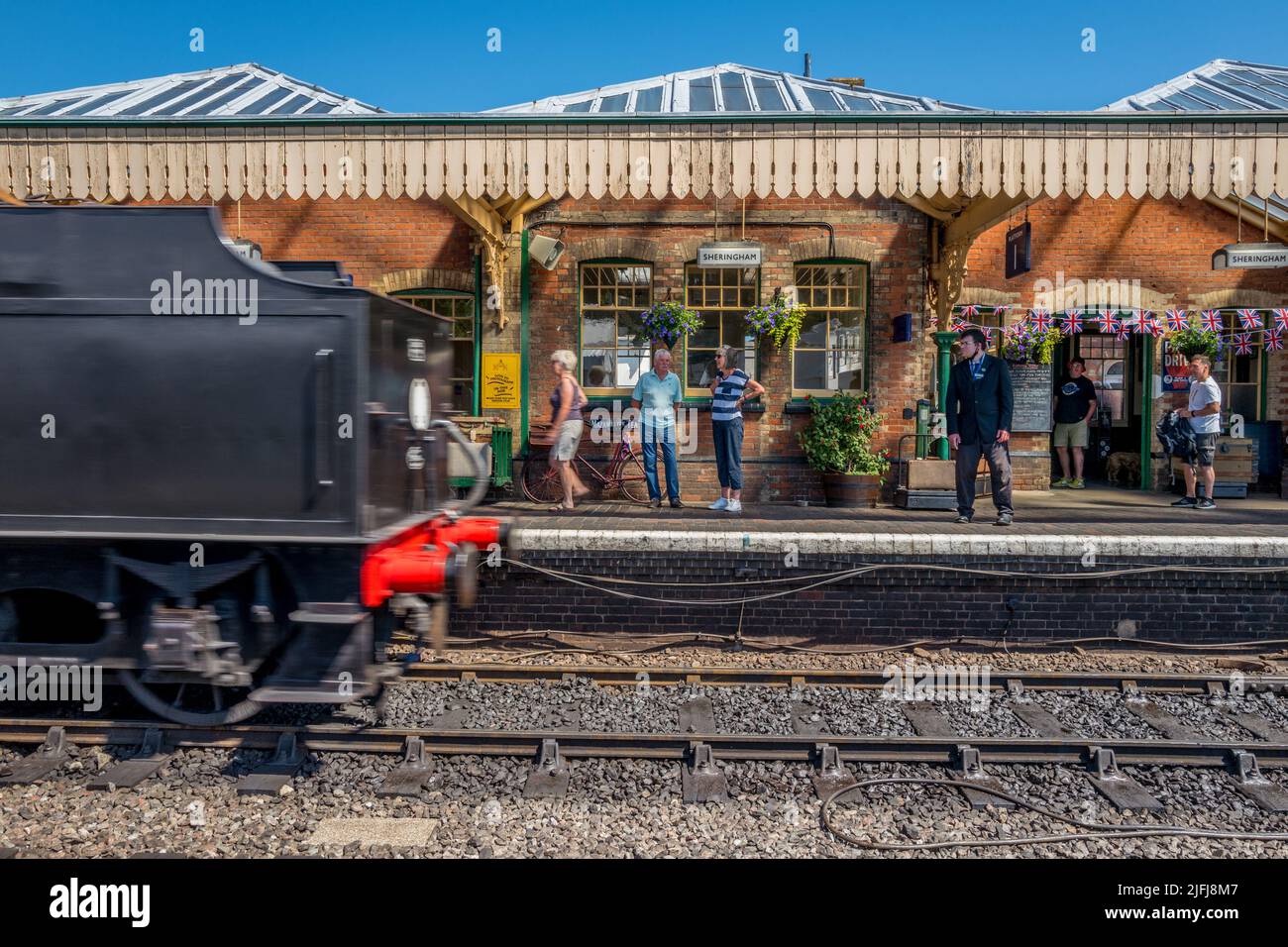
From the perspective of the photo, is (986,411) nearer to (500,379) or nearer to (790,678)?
(790,678)

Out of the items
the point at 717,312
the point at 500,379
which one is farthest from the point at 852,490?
the point at 500,379

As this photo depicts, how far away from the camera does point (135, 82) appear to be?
13742 millimetres

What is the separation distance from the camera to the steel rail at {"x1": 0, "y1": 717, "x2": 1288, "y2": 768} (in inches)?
188

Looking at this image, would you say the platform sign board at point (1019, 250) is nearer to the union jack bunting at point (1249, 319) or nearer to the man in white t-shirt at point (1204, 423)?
Result: the man in white t-shirt at point (1204, 423)

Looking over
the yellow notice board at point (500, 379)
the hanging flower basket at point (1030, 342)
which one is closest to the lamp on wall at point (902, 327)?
the hanging flower basket at point (1030, 342)

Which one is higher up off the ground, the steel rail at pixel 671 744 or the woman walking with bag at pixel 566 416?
the woman walking with bag at pixel 566 416

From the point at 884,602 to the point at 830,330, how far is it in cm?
575

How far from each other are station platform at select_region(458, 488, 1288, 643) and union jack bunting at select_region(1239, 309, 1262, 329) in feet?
19.3

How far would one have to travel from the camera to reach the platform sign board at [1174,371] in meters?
12.3

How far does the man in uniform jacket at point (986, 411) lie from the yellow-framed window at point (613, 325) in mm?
4412

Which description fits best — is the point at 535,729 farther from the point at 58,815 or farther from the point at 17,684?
the point at 17,684
